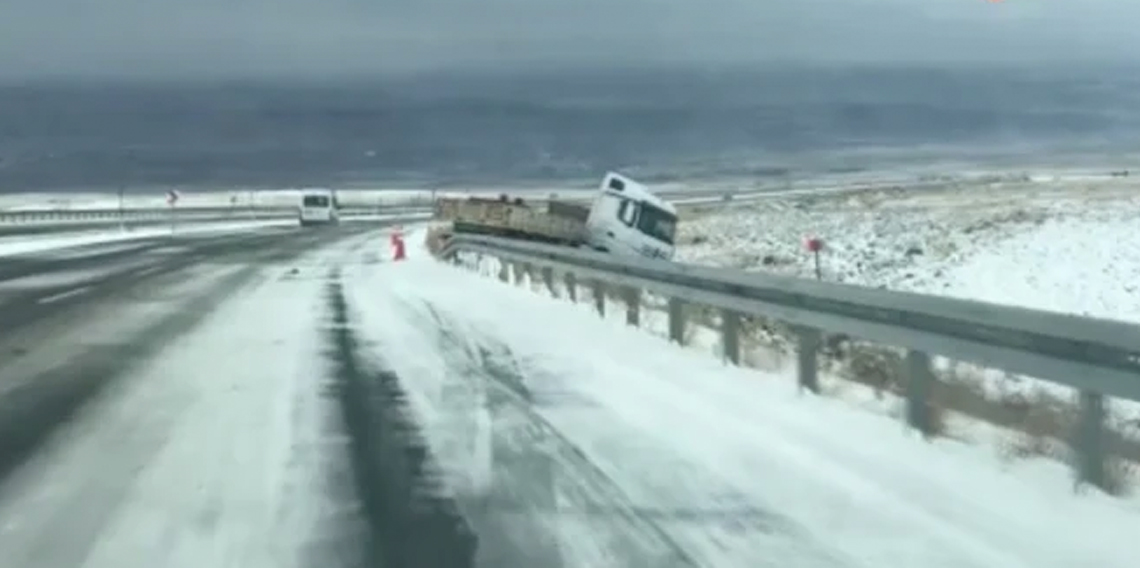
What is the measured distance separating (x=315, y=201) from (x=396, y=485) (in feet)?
264

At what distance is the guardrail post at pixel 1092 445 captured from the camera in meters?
9.20

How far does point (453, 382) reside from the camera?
1500 cm

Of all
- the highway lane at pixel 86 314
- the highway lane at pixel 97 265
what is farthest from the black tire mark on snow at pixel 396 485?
the highway lane at pixel 97 265

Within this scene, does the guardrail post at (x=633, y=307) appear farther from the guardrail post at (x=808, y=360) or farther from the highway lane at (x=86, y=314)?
the guardrail post at (x=808, y=360)

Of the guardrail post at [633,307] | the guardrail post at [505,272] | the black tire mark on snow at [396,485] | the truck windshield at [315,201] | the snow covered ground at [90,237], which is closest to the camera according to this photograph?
the black tire mark on snow at [396,485]

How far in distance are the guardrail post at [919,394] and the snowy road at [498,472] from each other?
206 millimetres

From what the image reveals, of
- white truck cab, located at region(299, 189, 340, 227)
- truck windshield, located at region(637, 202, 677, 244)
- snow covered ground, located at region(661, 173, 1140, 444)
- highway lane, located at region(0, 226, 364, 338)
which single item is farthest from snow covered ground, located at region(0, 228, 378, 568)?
white truck cab, located at region(299, 189, 340, 227)

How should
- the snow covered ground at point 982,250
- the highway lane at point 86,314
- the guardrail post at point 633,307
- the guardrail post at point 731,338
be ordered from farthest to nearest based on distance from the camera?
the snow covered ground at point 982,250, the guardrail post at point 633,307, the guardrail post at point 731,338, the highway lane at point 86,314

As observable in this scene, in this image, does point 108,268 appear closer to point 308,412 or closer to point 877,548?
point 308,412

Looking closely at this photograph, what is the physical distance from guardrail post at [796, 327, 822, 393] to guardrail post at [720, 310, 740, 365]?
1773 millimetres

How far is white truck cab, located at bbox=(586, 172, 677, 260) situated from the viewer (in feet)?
143

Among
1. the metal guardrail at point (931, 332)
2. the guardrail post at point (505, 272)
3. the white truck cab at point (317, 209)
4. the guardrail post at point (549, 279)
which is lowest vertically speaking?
the white truck cab at point (317, 209)

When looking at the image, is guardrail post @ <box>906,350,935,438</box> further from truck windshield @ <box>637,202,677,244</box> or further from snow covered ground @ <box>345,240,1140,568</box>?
truck windshield @ <box>637,202,677,244</box>

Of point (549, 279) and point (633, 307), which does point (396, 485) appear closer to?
Answer: point (633, 307)
